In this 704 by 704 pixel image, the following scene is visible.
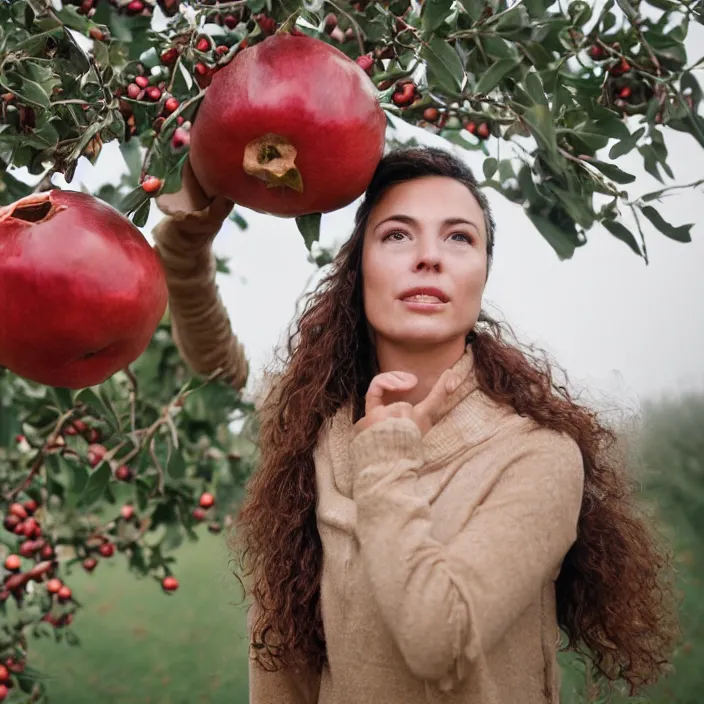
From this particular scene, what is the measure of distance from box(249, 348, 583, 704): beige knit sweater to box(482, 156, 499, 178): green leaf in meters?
0.24

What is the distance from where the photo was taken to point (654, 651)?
118 centimetres

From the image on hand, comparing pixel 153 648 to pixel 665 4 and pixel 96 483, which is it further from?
pixel 665 4

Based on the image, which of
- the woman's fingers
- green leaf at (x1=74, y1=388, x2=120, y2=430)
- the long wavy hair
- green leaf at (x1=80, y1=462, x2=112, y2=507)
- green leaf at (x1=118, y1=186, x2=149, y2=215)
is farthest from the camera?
green leaf at (x1=80, y1=462, x2=112, y2=507)

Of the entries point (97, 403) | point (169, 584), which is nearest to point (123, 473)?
point (97, 403)

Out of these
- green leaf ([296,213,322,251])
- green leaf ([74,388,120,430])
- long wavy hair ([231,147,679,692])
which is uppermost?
green leaf ([296,213,322,251])

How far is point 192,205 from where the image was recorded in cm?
91

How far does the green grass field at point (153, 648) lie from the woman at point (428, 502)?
1.87m

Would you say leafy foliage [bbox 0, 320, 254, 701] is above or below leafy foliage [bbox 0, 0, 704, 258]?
below

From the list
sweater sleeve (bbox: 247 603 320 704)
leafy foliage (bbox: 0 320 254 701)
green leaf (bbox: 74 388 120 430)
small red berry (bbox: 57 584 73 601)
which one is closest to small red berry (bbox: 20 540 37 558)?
leafy foliage (bbox: 0 320 254 701)

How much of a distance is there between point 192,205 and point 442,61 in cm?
30

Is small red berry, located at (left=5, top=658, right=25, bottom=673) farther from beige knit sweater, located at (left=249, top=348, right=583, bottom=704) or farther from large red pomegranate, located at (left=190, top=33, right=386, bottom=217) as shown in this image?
large red pomegranate, located at (left=190, top=33, right=386, bottom=217)

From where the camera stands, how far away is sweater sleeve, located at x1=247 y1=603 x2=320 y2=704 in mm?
1104

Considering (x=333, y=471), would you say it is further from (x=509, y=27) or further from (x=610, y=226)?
(x=509, y=27)

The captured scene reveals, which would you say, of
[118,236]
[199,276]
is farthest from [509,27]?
[199,276]
